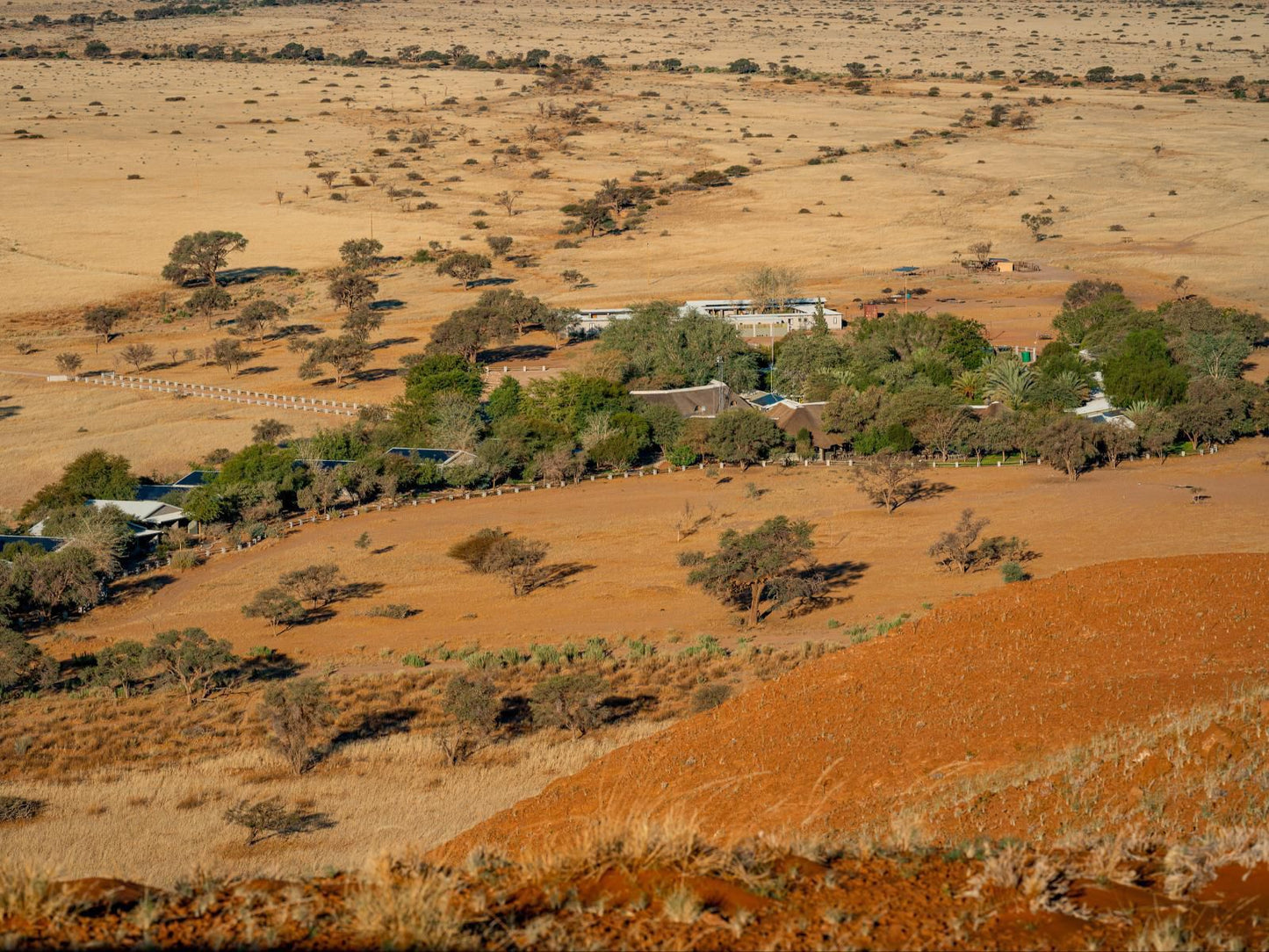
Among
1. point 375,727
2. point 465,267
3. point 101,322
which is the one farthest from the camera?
point 465,267

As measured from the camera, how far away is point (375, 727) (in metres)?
29.9

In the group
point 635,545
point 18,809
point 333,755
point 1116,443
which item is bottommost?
point 635,545

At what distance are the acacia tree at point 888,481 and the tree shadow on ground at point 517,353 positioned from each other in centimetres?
2977

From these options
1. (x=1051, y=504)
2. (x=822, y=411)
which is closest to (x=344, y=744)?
(x=1051, y=504)

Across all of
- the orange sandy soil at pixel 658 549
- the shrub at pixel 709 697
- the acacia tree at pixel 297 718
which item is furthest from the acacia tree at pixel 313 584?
the shrub at pixel 709 697

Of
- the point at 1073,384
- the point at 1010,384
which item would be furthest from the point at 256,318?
the point at 1073,384

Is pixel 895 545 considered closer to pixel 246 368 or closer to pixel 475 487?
pixel 475 487

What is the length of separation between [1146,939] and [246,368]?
74.0m

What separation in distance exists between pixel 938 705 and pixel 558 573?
26.9 metres

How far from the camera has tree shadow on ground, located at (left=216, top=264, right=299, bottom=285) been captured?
102m

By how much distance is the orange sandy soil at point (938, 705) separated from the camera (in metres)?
14.9

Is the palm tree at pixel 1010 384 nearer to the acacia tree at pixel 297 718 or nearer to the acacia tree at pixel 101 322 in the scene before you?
the acacia tree at pixel 297 718

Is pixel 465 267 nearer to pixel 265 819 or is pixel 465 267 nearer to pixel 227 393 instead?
pixel 227 393

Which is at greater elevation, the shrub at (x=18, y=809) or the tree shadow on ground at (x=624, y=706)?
the shrub at (x=18, y=809)
